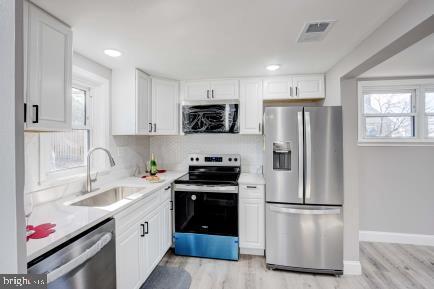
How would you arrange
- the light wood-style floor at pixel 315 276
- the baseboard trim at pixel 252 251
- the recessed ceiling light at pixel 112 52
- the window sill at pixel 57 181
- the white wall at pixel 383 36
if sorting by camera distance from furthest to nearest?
the baseboard trim at pixel 252 251
the light wood-style floor at pixel 315 276
the recessed ceiling light at pixel 112 52
the window sill at pixel 57 181
the white wall at pixel 383 36

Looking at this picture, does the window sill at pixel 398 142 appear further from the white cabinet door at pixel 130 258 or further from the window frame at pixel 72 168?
the window frame at pixel 72 168

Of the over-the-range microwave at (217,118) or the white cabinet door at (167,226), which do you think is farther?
the over-the-range microwave at (217,118)

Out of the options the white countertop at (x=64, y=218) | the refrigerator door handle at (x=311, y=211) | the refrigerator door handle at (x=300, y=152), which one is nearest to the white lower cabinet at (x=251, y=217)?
the refrigerator door handle at (x=311, y=211)

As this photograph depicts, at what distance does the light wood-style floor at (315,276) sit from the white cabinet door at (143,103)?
1.60 metres

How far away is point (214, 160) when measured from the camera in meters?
3.13

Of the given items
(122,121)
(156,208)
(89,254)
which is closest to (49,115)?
(89,254)

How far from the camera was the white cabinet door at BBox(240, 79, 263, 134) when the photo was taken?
2.86 meters

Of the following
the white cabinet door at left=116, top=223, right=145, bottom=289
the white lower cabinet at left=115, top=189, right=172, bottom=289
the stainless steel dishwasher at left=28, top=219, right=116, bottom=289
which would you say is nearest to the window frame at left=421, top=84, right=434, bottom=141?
the white lower cabinet at left=115, top=189, right=172, bottom=289

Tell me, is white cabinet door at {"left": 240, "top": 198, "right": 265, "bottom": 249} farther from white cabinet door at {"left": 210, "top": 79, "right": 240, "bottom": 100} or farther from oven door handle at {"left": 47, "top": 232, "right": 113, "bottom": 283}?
oven door handle at {"left": 47, "top": 232, "right": 113, "bottom": 283}

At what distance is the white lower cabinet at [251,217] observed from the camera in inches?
100

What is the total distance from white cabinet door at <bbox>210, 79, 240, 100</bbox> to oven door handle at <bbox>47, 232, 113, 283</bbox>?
206 centimetres

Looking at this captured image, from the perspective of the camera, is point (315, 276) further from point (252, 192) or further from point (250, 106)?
point (250, 106)

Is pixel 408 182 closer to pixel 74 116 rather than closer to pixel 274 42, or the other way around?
pixel 274 42

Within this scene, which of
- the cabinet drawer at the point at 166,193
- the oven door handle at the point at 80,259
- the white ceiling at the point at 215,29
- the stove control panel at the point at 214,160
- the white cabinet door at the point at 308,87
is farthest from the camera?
the stove control panel at the point at 214,160
